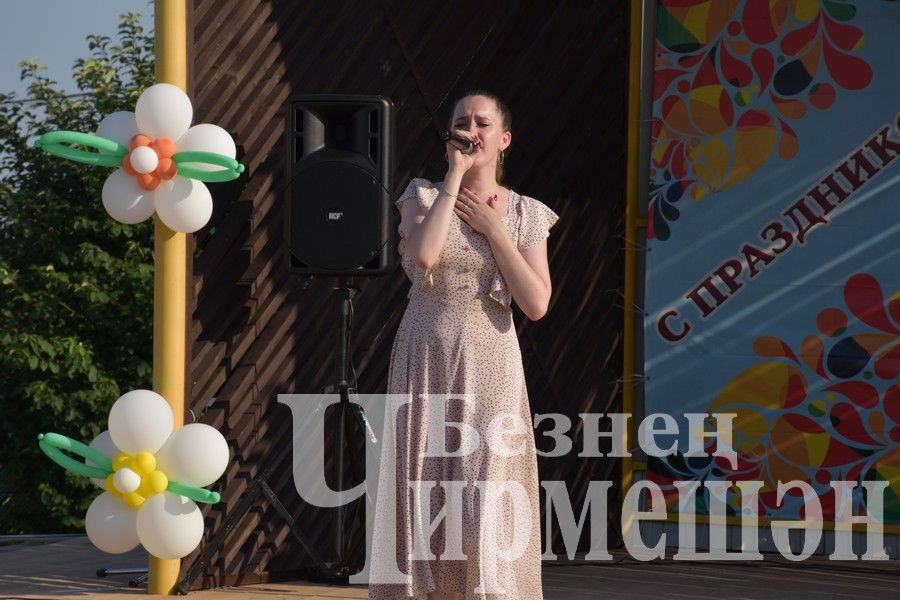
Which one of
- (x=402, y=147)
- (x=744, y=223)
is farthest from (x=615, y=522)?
(x=402, y=147)

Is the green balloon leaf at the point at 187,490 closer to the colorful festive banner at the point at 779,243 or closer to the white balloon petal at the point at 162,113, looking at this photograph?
the white balloon petal at the point at 162,113

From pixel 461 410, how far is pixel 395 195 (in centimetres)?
246

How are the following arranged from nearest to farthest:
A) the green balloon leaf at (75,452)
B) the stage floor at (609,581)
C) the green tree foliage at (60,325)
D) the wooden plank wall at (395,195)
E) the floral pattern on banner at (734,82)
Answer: the green balloon leaf at (75,452) < the stage floor at (609,581) < the wooden plank wall at (395,195) < the floral pattern on banner at (734,82) < the green tree foliage at (60,325)

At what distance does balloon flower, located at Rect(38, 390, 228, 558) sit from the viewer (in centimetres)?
409

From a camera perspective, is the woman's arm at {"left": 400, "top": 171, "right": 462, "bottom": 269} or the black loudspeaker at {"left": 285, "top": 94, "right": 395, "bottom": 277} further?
the black loudspeaker at {"left": 285, "top": 94, "right": 395, "bottom": 277}

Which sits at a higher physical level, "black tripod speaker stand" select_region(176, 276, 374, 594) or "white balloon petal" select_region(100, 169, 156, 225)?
"white balloon petal" select_region(100, 169, 156, 225)

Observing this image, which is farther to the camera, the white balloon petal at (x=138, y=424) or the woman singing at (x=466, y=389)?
the white balloon petal at (x=138, y=424)

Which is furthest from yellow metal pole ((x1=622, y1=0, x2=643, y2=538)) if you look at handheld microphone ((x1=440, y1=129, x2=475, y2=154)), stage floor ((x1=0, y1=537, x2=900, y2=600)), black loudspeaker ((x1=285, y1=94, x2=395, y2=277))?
handheld microphone ((x1=440, y1=129, x2=475, y2=154))

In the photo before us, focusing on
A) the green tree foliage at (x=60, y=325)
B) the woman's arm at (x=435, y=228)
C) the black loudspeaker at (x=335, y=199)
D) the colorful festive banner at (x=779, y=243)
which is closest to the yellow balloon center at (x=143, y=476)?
the black loudspeaker at (x=335, y=199)

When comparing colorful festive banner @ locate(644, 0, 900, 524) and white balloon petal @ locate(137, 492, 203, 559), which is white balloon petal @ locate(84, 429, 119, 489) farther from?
colorful festive banner @ locate(644, 0, 900, 524)

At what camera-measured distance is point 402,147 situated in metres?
5.36

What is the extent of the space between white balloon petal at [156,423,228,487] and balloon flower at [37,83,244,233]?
718mm

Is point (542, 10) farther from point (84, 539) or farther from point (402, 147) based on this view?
point (84, 539)

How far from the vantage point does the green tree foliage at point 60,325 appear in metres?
9.57
